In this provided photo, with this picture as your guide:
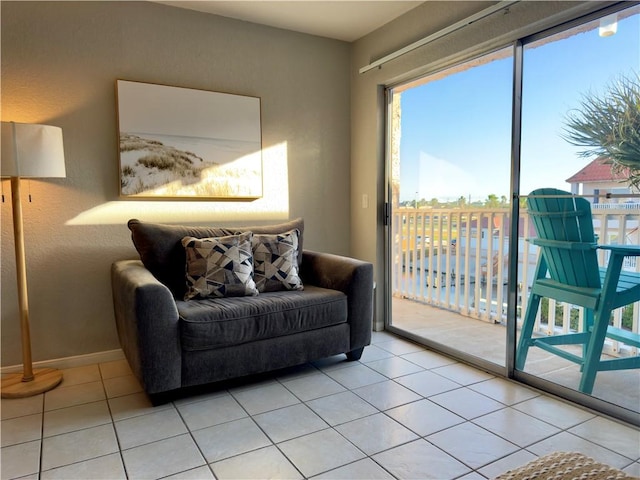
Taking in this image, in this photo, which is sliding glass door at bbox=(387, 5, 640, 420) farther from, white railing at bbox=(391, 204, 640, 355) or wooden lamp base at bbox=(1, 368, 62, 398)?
wooden lamp base at bbox=(1, 368, 62, 398)

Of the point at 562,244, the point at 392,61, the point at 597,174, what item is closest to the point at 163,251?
the point at 392,61

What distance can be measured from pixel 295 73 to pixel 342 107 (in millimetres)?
504

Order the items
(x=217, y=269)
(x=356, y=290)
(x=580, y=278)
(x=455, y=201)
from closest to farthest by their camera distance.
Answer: (x=580, y=278) < (x=217, y=269) < (x=356, y=290) < (x=455, y=201)

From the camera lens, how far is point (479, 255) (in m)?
3.67

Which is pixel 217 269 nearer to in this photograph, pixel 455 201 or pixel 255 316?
pixel 255 316

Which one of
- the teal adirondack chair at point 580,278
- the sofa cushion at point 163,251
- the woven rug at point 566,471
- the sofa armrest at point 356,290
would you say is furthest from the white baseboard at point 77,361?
the woven rug at point 566,471

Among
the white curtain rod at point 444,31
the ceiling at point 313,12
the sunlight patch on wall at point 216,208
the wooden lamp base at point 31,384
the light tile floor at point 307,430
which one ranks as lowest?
the light tile floor at point 307,430

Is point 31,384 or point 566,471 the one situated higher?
point 566,471

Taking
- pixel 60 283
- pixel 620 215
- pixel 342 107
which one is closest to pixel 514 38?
pixel 620 215

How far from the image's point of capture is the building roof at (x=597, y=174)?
201 cm

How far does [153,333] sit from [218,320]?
0.33 metres

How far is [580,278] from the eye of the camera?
7.25 ft

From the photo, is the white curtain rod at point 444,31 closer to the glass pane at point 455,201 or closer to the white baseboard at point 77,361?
the glass pane at point 455,201

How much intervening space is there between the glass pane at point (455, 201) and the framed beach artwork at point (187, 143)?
1192 millimetres
